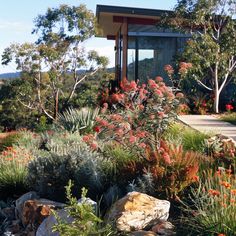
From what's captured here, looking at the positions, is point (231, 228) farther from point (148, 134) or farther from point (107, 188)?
point (148, 134)

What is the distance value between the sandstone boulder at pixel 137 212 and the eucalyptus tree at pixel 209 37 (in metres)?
13.0

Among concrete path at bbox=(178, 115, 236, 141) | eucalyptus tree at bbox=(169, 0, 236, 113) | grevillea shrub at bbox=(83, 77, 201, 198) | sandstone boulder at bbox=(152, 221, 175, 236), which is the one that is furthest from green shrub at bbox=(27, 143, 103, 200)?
eucalyptus tree at bbox=(169, 0, 236, 113)

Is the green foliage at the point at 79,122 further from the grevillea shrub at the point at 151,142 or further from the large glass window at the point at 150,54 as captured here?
the large glass window at the point at 150,54

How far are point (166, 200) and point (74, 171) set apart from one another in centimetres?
138

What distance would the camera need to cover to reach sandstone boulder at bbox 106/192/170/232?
16.9 feet

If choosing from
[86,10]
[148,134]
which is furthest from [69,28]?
[148,134]

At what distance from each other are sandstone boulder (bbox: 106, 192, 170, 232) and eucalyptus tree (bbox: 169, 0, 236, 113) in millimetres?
12984

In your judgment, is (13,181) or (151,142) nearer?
(13,181)

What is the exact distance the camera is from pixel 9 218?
670 cm

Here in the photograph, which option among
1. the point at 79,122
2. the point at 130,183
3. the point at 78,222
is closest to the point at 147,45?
the point at 79,122

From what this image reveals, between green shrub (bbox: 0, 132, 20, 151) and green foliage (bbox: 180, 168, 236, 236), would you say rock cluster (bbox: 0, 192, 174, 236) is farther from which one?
green shrub (bbox: 0, 132, 20, 151)

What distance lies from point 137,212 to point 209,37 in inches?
546

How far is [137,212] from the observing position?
5234 millimetres

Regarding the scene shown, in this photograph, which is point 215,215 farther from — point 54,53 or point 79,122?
point 54,53
